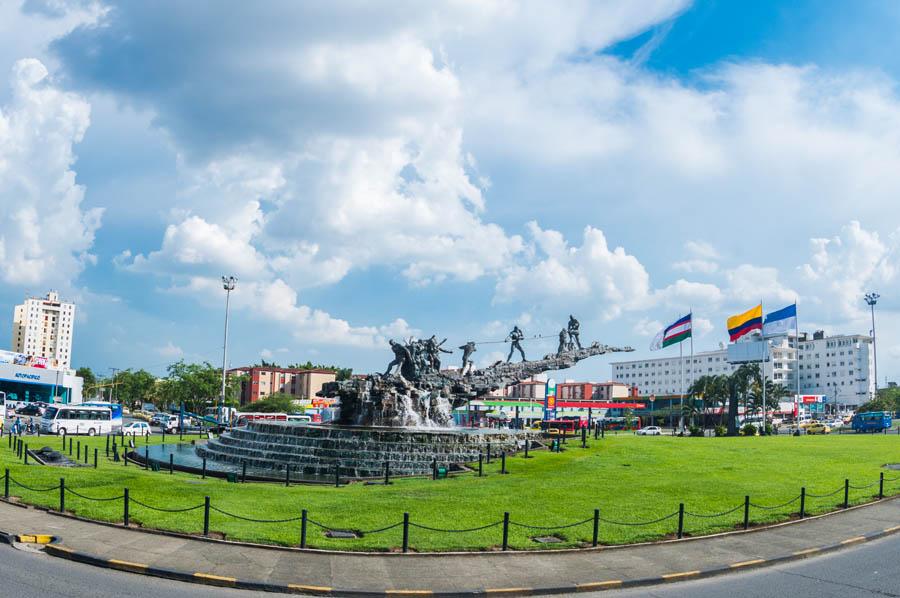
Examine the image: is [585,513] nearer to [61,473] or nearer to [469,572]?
[469,572]

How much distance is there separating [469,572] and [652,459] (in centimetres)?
1889

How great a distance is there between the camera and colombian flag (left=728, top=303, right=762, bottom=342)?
61875 mm

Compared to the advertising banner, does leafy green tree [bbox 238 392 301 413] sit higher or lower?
lower

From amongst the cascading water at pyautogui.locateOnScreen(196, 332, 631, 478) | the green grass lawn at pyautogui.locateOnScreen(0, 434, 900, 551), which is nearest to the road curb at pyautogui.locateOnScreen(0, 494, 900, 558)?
the green grass lawn at pyautogui.locateOnScreen(0, 434, 900, 551)

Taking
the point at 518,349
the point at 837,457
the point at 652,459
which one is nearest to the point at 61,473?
the point at 652,459

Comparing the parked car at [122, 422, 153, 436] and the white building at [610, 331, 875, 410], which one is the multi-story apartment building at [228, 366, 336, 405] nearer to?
the white building at [610, 331, 875, 410]

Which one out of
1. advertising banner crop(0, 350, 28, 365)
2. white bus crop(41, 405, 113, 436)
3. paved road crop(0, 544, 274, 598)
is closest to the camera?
paved road crop(0, 544, 274, 598)

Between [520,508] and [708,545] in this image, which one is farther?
[520,508]

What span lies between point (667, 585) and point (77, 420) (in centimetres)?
4746

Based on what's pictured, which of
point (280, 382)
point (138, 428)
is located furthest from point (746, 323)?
point (280, 382)

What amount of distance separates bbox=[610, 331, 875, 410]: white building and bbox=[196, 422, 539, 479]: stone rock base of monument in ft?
388

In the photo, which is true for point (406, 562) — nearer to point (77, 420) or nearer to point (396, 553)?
point (396, 553)

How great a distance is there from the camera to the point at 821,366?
156 meters

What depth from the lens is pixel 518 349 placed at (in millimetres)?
65062
